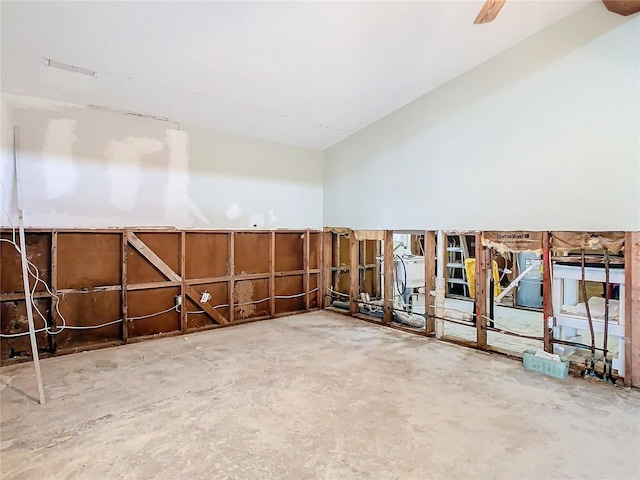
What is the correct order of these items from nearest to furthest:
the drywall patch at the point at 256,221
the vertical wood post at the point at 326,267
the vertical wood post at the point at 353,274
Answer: the drywall patch at the point at 256,221 < the vertical wood post at the point at 353,274 < the vertical wood post at the point at 326,267

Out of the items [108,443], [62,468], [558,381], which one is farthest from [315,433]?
[558,381]

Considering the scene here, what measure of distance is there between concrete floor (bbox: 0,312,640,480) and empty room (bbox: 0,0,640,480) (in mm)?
21

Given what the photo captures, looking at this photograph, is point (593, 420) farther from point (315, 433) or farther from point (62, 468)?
point (62, 468)

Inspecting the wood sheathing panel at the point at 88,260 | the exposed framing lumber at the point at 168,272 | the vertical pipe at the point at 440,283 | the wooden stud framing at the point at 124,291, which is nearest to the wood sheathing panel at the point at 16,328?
the wood sheathing panel at the point at 88,260

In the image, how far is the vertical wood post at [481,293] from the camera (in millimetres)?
4258

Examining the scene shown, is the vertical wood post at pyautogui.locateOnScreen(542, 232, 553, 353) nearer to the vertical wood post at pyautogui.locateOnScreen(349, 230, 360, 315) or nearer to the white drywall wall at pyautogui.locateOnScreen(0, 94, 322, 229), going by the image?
the vertical wood post at pyautogui.locateOnScreen(349, 230, 360, 315)

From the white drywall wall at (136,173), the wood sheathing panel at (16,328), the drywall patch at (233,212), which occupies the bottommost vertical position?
the wood sheathing panel at (16,328)

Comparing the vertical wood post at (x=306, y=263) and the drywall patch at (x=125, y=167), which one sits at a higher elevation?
the drywall patch at (x=125, y=167)

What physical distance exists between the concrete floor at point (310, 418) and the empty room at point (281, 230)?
0.02 m

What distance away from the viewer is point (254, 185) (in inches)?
224

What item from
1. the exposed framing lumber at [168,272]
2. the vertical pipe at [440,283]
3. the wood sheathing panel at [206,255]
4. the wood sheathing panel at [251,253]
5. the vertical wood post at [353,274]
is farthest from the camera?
the vertical wood post at [353,274]

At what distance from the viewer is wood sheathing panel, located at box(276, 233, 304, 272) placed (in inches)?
237

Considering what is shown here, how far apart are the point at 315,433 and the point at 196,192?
12.1 feet

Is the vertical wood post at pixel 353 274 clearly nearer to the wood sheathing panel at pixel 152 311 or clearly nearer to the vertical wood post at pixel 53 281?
the wood sheathing panel at pixel 152 311
